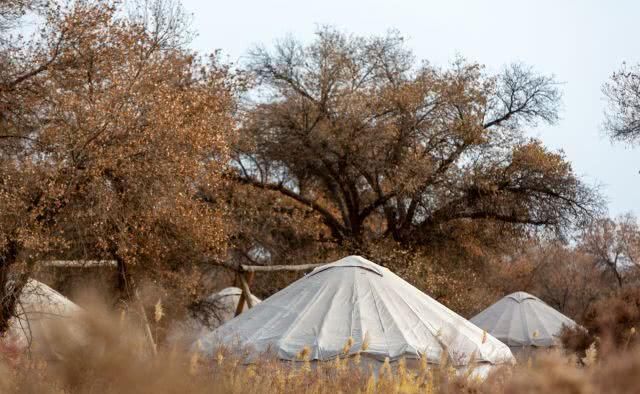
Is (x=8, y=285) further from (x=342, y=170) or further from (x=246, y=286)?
(x=342, y=170)

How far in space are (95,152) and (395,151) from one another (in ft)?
40.4

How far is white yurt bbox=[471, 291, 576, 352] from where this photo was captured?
77.8 ft

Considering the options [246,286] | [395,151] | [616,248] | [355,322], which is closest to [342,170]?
[395,151]

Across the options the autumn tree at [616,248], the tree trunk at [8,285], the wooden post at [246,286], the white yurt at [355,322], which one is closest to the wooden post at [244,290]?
the wooden post at [246,286]

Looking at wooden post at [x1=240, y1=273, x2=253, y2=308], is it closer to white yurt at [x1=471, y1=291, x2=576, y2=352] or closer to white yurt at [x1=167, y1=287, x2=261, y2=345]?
white yurt at [x1=167, y1=287, x2=261, y2=345]

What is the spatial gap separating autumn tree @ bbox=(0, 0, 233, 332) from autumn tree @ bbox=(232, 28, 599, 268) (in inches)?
265

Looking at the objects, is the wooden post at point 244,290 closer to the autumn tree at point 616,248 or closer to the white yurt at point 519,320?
the white yurt at point 519,320

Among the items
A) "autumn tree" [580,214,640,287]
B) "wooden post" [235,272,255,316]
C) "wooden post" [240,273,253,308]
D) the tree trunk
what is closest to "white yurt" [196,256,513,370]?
the tree trunk

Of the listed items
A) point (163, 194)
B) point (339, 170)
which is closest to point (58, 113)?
point (163, 194)

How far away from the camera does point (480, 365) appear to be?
42.1ft

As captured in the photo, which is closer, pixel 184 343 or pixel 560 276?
pixel 184 343

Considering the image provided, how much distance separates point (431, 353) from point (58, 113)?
6.93 metres

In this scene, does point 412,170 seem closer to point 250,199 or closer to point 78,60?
point 250,199

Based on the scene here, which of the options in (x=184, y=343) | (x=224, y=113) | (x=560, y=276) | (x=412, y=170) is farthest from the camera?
(x=560, y=276)
